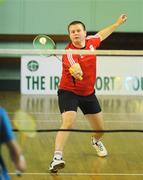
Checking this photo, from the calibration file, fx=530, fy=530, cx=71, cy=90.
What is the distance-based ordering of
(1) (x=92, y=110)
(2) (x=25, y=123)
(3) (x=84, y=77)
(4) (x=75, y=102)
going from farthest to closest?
(2) (x=25, y=123) → (1) (x=92, y=110) → (3) (x=84, y=77) → (4) (x=75, y=102)

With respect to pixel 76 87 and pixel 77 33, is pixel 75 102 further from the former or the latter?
pixel 77 33

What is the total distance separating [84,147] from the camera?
723 cm

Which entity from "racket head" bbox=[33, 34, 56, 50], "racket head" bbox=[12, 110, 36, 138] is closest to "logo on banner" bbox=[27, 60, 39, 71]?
"racket head" bbox=[12, 110, 36, 138]

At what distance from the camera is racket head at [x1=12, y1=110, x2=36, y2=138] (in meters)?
8.52

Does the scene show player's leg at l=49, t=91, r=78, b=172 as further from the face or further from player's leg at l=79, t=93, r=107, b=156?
the face

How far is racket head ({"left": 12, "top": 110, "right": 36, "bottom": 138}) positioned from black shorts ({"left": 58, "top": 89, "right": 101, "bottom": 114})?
1.95 m

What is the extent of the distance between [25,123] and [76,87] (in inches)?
135

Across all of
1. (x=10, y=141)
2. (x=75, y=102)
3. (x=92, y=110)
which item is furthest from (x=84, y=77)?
(x=10, y=141)

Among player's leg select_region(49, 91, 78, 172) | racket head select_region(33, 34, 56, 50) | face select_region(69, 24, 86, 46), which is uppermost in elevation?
face select_region(69, 24, 86, 46)

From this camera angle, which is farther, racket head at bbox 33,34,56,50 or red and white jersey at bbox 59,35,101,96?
racket head at bbox 33,34,56,50

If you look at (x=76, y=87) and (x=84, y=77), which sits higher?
(x=84, y=77)

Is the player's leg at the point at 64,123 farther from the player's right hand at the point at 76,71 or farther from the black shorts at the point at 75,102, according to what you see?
the player's right hand at the point at 76,71

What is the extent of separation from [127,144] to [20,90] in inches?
242

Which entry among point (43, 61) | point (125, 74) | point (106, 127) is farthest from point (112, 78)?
point (106, 127)
